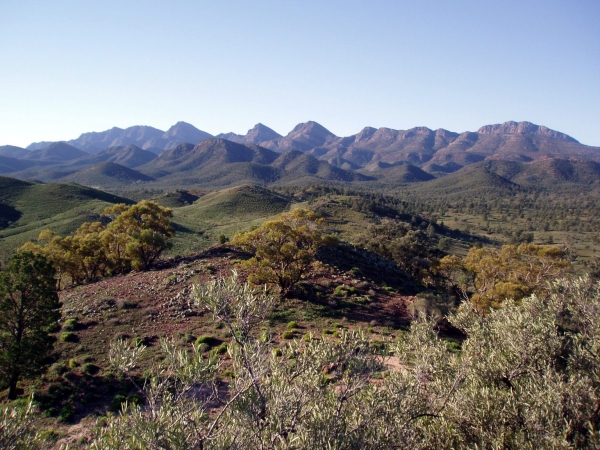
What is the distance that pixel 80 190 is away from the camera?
122000 mm

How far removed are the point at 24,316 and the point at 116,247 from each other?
2109 centimetres

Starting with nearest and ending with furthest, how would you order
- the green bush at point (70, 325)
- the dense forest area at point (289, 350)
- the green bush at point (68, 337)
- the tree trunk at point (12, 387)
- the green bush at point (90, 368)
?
the dense forest area at point (289, 350) < the tree trunk at point (12, 387) < the green bush at point (90, 368) < the green bush at point (68, 337) < the green bush at point (70, 325)

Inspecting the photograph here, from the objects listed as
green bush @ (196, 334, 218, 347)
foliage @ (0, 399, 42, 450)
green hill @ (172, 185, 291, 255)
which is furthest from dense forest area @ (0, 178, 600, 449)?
green hill @ (172, 185, 291, 255)

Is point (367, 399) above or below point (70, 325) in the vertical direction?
above

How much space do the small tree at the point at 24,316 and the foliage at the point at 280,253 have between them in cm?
1290

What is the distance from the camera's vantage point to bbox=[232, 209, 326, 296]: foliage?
89.8ft

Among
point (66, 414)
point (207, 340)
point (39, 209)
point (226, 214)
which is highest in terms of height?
point (207, 340)

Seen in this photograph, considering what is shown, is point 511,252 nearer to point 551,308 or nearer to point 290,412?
point 551,308

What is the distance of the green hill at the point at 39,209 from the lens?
7638 cm

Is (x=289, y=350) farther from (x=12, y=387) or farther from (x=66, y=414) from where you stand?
(x=12, y=387)

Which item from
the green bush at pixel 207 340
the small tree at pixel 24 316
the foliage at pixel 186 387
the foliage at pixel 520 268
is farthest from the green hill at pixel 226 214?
the foliage at pixel 186 387

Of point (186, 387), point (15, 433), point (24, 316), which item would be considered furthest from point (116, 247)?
point (186, 387)

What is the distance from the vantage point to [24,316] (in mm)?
19016

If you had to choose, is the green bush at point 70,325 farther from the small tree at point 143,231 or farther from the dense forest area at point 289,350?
the small tree at point 143,231
